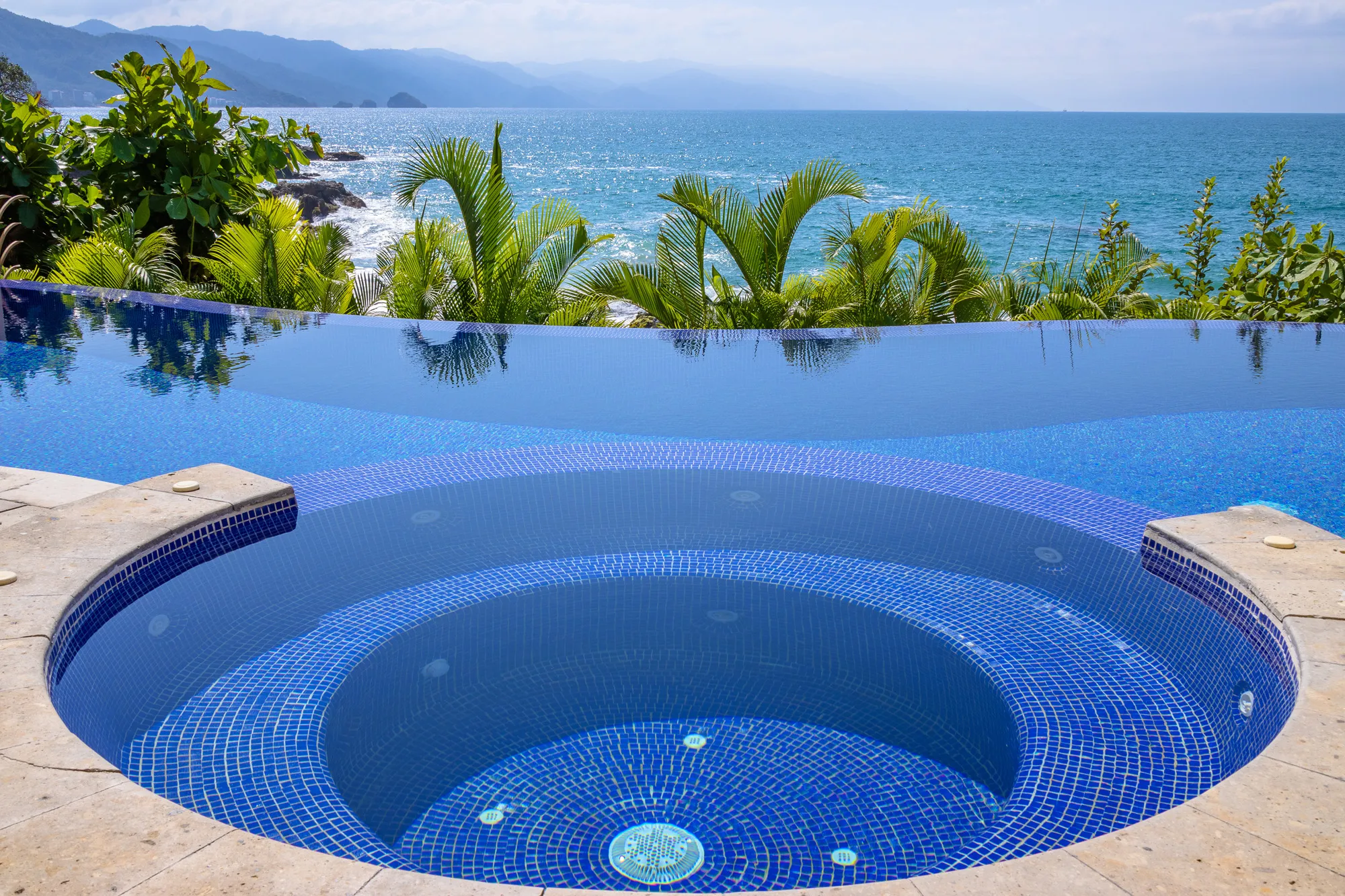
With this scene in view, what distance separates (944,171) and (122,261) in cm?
5729

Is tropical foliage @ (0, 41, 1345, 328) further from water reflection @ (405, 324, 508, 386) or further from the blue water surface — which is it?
the blue water surface

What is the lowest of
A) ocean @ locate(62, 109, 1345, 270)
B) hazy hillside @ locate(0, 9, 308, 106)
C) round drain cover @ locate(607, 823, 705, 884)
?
round drain cover @ locate(607, 823, 705, 884)

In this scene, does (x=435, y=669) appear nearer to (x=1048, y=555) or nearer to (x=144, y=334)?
(x=1048, y=555)

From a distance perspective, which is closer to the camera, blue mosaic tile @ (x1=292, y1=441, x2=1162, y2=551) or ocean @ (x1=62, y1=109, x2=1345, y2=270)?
blue mosaic tile @ (x1=292, y1=441, x2=1162, y2=551)

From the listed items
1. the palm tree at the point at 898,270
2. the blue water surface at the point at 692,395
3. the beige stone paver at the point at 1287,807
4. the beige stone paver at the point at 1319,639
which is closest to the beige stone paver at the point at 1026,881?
the beige stone paver at the point at 1287,807

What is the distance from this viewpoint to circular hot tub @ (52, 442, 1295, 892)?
3000 mm

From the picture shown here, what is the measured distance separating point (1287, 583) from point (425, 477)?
3657 mm

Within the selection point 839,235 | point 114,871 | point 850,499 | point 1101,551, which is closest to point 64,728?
point 114,871

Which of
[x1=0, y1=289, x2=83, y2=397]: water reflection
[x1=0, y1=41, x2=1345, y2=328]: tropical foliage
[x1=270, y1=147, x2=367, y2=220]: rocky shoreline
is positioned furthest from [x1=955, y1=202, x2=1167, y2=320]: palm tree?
[x1=270, y1=147, x2=367, y2=220]: rocky shoreline

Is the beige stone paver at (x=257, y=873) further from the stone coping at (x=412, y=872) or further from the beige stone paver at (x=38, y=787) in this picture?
the beige stone paver at (x=38, y=787)

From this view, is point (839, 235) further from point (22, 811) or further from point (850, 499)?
point (22, 811)

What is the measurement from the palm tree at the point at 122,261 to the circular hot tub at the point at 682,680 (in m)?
5.16

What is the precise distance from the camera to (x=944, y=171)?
199 ft

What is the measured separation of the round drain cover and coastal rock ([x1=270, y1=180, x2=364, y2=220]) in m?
32.9
